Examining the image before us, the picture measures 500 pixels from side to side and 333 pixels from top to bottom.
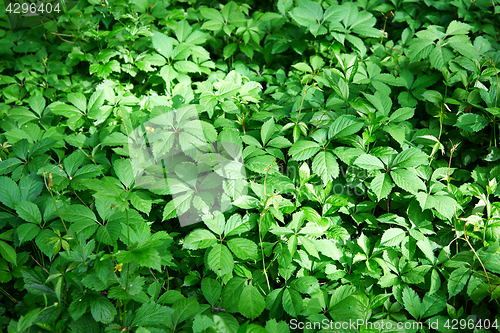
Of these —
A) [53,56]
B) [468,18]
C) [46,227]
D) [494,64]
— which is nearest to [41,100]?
[53,56]

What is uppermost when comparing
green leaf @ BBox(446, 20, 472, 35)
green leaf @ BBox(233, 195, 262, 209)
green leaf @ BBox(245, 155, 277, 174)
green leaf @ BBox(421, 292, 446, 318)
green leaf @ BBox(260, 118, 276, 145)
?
green leaf @ BBox(446, 20, 472, 35)

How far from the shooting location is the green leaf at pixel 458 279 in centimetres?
152

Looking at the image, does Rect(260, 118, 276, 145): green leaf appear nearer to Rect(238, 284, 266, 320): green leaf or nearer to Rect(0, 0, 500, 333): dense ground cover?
Rect(0, 0, 500, 333): dense ground cover

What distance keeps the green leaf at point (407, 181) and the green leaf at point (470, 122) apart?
523 mm

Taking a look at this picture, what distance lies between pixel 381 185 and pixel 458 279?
0.55m

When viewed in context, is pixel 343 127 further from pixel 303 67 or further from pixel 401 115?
pixel 303 67

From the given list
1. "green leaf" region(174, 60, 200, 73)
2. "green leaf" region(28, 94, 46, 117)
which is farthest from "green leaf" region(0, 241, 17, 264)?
"green leaf" region(174, 60, 200, 73)

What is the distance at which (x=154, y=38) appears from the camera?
233 cm

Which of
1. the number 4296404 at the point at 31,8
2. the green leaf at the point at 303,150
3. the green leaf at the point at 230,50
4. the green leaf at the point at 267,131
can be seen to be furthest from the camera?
the number 4296404 at the point at 31,8

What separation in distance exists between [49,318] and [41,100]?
1.59 metres

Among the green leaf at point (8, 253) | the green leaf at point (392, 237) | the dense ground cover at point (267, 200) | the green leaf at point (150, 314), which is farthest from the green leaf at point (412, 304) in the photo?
the green leaf at point (8, 253)

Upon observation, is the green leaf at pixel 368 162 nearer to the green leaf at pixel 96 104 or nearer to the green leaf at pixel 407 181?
the green leaf at pixel 407 181

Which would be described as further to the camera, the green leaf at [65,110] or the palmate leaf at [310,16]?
the palmate leaf at [310,16]

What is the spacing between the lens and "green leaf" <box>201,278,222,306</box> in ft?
5.01
